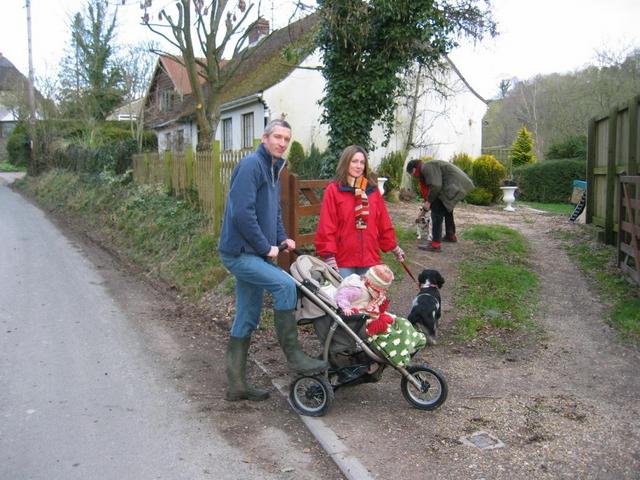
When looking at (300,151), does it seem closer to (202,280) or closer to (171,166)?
(171,166)

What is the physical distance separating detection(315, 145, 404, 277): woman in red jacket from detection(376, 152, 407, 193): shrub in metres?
13.1

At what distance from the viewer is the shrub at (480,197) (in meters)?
19.5

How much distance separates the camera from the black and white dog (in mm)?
6000

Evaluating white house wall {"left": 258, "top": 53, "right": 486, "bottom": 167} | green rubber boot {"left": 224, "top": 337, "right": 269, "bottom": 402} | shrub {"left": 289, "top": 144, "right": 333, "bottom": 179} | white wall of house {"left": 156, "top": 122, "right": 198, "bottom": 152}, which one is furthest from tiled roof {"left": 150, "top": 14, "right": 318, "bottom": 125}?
green rubber boot {"left": 224, "top": 337, "right": 269, "bottom": 402}

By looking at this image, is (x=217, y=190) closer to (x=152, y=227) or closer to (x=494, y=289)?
(x=152, y=227)

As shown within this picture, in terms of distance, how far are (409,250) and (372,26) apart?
407 centimetres

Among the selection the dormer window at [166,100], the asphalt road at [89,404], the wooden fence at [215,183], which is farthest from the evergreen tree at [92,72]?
the asphalt road at [89,404]

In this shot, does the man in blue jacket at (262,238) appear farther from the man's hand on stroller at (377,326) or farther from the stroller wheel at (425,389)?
the stroller wheel at (425,389)

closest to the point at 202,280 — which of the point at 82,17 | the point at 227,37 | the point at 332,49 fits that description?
the point at 332,49

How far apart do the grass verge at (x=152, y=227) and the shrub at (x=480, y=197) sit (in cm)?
999

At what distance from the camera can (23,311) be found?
794 centimetres

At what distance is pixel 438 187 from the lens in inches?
378

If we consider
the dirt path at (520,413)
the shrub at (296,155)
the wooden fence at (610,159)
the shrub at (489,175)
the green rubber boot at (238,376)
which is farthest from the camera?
the shrub at (296,155)

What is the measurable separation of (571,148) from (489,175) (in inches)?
270
